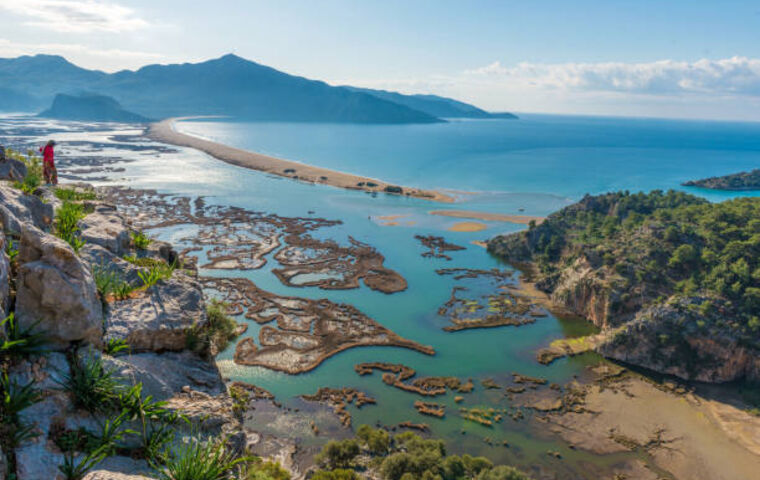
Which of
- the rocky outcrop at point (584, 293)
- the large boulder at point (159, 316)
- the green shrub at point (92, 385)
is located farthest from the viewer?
the rocky outcrop at point (584, 293)

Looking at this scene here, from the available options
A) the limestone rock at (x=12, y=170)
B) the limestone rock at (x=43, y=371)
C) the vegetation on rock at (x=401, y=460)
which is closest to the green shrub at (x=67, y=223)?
the limestone rock at (x=43, y=371)

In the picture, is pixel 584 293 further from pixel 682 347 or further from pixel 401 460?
pixel 401 460

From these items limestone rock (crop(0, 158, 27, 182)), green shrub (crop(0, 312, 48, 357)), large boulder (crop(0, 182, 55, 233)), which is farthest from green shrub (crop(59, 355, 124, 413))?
limestone rock (crop(0, 158, 27, 182))

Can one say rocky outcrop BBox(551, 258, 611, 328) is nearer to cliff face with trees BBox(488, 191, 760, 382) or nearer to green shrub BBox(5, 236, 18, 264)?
cliff face with trees BBox(488, 191, 760, 382)

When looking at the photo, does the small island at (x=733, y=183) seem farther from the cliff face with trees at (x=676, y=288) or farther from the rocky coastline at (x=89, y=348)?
the rocky coastline at (x=89, y=348)

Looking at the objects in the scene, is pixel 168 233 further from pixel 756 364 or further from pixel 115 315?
pixel 756 364
